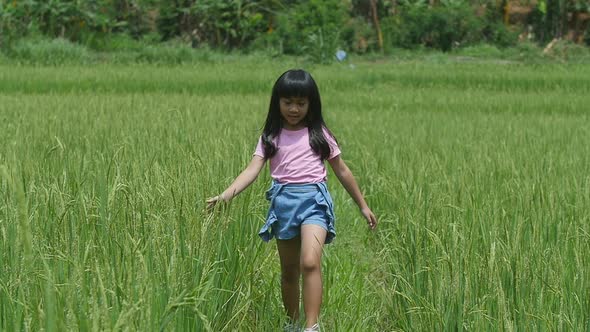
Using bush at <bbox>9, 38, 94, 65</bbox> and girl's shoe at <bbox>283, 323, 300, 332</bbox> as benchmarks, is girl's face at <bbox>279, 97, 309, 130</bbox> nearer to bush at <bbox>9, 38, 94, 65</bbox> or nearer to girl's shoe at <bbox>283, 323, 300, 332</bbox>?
girl's shoe at <bbox>283, 323, 300, 332</bbox>

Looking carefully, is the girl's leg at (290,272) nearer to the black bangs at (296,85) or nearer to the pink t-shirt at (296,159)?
the pink t-shirt at (296,159)

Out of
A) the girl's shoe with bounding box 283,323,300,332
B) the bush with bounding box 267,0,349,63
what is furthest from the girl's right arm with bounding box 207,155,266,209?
the bush with bounding box 267,0,349,63

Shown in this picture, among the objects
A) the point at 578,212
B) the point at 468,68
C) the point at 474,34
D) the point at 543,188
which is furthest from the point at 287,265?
the point at 474,34

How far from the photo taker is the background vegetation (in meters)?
14.5

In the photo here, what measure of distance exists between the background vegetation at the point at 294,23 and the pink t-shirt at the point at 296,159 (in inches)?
460

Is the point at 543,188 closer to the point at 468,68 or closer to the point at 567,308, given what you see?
the point at 567,308

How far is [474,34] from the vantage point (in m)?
16.0

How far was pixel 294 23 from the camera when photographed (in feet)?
47.9

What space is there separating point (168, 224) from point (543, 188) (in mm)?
1535

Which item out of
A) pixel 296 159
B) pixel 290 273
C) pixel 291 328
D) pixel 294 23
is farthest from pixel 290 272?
pixel 294 23

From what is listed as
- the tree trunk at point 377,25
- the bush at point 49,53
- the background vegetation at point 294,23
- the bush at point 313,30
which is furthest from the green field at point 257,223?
the tree trunk at point 377,25

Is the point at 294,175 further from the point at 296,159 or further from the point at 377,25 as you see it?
the point at 377,25

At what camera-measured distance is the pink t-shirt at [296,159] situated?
7.14 feet

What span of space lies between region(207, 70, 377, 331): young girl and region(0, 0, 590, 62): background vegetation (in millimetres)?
11675
